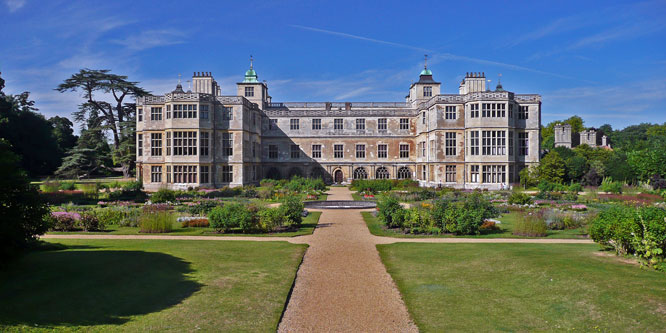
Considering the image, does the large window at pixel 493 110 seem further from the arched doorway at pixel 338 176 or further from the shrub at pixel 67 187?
the shrub at pixel 67 187

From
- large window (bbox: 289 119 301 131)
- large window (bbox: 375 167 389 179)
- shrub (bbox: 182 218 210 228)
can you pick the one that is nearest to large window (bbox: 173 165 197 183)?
large window (bbox: 289 119 301 131)

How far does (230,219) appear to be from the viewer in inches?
679

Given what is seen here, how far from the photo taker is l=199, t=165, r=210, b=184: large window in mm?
39259

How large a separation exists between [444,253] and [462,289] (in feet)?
12.1

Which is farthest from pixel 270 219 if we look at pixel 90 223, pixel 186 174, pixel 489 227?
pixel 186 174

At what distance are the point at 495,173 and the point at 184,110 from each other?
98.5ft

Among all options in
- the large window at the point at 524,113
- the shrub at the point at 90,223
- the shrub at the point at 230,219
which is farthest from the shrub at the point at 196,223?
the large window at the point at 524,113

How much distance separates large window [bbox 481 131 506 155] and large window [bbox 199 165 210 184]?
86.3ft

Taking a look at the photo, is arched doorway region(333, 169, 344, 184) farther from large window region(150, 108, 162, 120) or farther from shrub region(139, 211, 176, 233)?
shrub region(139, 211, 176, 233)

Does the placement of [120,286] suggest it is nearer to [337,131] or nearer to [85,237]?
[85,237]

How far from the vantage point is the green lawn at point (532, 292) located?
Answer: 23.2ft

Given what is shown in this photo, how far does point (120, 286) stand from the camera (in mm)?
8711

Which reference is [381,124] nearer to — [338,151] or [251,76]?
[338,151]

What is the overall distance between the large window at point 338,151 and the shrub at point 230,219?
3336 centimetres
